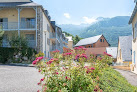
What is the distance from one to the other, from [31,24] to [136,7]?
14159mm

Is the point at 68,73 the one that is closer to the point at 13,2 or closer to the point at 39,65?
the point at 39,65

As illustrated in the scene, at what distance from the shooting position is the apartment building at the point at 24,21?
21.9m

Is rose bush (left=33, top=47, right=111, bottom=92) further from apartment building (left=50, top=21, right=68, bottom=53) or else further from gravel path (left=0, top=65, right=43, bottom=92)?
apartment building (left=50, top=21, right=68, bottom=53)

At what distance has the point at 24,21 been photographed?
2255 centimetres

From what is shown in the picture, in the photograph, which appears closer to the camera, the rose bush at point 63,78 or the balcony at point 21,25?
the rose bush at point 63,78

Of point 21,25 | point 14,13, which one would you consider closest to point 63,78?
point 21,25

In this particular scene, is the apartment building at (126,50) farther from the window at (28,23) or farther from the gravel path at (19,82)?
the gravel path at (19,82)

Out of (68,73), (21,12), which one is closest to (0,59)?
(21,12)

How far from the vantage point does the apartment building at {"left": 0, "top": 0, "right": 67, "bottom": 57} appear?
71.8 feet

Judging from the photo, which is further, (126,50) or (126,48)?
(126,48)

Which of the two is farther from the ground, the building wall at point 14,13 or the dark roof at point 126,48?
the building wall at point 14,13

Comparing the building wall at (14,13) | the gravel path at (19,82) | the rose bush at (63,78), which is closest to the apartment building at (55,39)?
the building wall at (14,13)

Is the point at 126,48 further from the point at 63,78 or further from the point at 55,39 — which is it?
the point at 63,78

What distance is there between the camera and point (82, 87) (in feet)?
13.5
